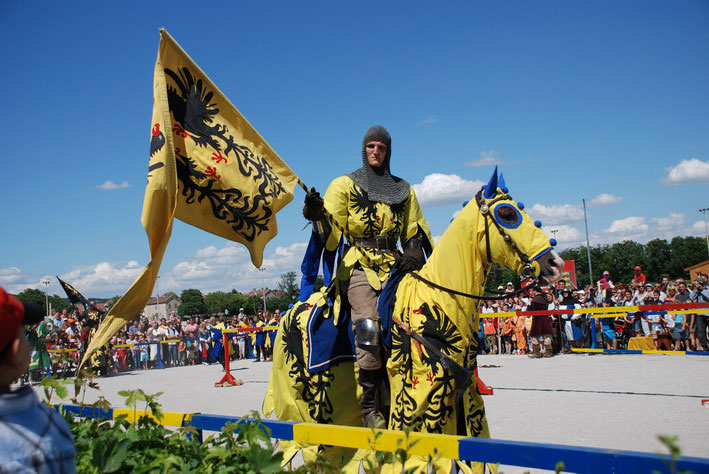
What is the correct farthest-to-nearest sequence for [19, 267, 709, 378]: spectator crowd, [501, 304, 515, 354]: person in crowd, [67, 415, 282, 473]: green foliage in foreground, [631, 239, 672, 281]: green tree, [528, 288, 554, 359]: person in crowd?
[631, 239, 672, 281]: green tree, [501, 304, 515, 354]: person in crowd, [528, 288, 554, 359]: person in crowd, [19, 267, 709, 378]: spectator crowd, [67, 415, 282, 473]: green foliage in foreground

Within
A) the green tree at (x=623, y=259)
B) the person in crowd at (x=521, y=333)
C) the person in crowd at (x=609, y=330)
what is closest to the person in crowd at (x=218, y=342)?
the person in crowd at (x=521, y=333)

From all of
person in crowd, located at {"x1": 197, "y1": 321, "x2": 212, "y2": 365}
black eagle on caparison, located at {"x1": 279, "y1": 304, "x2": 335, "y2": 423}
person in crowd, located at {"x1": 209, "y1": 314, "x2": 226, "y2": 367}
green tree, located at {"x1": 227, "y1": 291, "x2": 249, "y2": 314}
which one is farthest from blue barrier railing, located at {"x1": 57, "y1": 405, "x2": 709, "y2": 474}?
green tree, located at {"x1": 227, "y1": 291, "x2": 249, "y2": 314}

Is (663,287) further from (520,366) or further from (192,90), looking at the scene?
(192,90)

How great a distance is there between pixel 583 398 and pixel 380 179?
5711 millimetres

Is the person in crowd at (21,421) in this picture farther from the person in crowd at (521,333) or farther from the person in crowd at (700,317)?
the person in crowd at (521,333)

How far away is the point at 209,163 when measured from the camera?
174 inches

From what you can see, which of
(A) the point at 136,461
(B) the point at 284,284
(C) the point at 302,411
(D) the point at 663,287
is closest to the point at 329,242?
(C) the point at 302,411

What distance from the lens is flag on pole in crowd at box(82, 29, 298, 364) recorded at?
12.6 ft

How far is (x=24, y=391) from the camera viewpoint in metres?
1.55

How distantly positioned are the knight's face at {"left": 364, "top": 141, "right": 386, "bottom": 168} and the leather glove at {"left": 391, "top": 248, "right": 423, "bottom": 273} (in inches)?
32.5

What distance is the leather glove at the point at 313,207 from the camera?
14.2 ft

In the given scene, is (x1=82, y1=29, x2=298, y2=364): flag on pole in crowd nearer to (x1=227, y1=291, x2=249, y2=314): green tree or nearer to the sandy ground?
the sandy ground

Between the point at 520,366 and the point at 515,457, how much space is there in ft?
39.5

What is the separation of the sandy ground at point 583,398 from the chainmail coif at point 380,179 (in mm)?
2521
